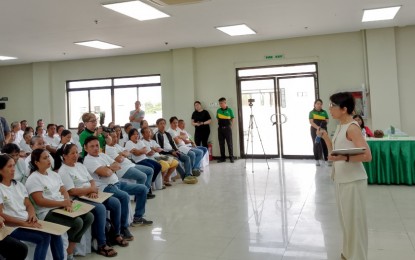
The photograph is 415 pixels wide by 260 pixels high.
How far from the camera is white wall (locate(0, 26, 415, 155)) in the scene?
26.1ft

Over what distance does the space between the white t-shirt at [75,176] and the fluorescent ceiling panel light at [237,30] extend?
15.4 feet

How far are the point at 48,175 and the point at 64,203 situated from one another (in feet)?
0.96

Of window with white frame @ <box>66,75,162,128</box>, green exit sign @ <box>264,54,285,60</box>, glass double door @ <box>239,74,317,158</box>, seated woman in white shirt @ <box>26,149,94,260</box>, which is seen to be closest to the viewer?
seated woman in white shirt @ <box>26,149,94,260</box>

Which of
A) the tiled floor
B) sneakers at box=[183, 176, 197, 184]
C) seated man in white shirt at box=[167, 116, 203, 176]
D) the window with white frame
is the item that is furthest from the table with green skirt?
the window with white frame

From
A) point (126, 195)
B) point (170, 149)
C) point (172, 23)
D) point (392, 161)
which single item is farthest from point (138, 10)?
point (392, 161)

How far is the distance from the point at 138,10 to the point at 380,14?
178 inches

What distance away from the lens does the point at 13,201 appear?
8.82 ft

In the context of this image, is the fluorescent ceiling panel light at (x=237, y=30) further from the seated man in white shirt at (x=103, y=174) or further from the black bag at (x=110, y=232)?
the black bag at (x=110, y=232)

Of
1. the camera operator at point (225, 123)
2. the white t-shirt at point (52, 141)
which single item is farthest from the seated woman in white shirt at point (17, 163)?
the camera operator at point (225, 123)

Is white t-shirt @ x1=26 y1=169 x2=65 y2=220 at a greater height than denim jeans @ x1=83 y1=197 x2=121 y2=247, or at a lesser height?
greater

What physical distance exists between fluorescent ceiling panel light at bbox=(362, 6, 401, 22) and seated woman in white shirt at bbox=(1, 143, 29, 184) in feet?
19.9

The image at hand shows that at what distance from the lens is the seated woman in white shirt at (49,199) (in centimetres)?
289

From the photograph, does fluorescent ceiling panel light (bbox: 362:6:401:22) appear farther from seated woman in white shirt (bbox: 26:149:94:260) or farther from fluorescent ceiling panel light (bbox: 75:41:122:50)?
seated woman in white shirt (bbox: 26:149:94:260)

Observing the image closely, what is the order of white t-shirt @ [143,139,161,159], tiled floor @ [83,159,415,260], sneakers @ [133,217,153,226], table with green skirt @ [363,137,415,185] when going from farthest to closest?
white t-shirt @ [143,139,161,159]
table with green skirt @ [363,137,415,185]
sneakers @ [133,217,153,226]
tiled floor @ [83,159,415,260]
